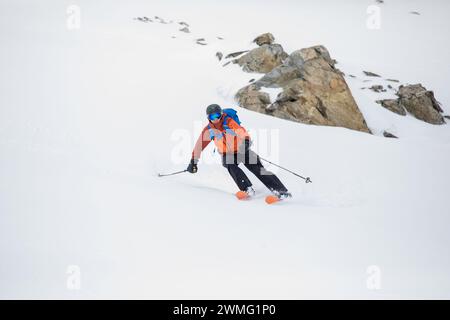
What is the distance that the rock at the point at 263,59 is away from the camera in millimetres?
13973

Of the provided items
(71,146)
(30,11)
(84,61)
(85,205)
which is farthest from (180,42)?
(85,205)

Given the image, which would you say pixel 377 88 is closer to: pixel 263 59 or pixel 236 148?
pixel 263 59

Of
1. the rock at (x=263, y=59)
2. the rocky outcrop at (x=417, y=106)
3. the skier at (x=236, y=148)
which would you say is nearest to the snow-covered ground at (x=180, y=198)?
the skier at (x=236, y=148)

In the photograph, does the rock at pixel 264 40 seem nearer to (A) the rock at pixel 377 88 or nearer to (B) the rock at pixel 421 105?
(A) the rock at pixel 377 88

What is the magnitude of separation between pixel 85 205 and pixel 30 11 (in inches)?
976

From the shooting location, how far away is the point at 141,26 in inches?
1111

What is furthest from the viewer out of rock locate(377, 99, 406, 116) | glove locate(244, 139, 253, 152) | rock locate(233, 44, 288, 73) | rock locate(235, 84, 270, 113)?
rock locate(233, 44, 288, 73)

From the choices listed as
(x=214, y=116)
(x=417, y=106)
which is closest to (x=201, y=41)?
(x=417, y=106)

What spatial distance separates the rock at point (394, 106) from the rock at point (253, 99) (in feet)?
17.6

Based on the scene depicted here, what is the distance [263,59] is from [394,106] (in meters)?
5.85

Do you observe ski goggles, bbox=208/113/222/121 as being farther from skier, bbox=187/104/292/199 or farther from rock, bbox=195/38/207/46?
rock, bbox=195/38/207/46

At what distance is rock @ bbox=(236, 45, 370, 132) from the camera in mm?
9578

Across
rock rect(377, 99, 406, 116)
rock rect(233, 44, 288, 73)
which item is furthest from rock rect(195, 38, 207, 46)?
rock rect(377, 99, 406, 116)

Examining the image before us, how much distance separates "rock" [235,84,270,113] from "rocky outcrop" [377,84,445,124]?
547cm
